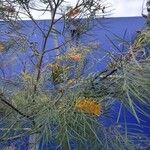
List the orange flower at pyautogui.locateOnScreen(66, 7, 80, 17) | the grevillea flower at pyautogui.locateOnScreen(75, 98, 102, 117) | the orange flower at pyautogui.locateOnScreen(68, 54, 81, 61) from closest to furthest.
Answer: the grevillea flower at pyautogui.locateOnScreen(75, 98, 102, 117)
the orange flower at pyautogui.locateOnScreen(68, 54, 81, 61)
the orange flower at pyautogui.locateOnScreen(66, 7, 80, 17)

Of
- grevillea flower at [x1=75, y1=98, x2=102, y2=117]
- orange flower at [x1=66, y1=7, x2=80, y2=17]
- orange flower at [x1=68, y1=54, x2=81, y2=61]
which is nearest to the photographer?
grevillea flower at [x1=75, y1=98, x2=102, y2=117]

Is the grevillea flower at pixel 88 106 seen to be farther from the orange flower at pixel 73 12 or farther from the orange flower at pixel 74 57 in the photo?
the orange flower at pixel 73 12

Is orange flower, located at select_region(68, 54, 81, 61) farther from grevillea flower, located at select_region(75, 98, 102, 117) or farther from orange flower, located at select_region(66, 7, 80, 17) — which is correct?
grevillea flower, located at select_region(75, 98, 102, 117)

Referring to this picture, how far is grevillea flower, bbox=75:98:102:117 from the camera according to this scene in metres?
1.50

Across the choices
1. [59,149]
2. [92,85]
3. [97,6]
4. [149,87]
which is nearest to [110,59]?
[92,85]

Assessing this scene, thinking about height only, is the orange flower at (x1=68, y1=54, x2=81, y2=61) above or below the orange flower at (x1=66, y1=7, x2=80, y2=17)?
below

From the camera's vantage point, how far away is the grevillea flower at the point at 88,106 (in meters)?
1.50

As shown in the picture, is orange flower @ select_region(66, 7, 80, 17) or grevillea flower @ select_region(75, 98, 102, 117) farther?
orange flower @ select_region(66, 7, 80, 17)

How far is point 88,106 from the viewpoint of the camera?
4.94 ft

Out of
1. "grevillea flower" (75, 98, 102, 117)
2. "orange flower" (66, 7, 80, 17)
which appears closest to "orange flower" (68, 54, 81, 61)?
"orange flower" (66, 7, 80, 17)

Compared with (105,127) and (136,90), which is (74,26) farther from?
(136,90)

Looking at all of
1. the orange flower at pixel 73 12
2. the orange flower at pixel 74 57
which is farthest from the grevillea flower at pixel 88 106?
the orange flower at pixel 73 12

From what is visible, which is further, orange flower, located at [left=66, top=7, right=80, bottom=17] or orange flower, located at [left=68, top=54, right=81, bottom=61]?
orange flower, located at [left=66, top=7, right=80, bottom=17]

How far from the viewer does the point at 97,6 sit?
3252mm
